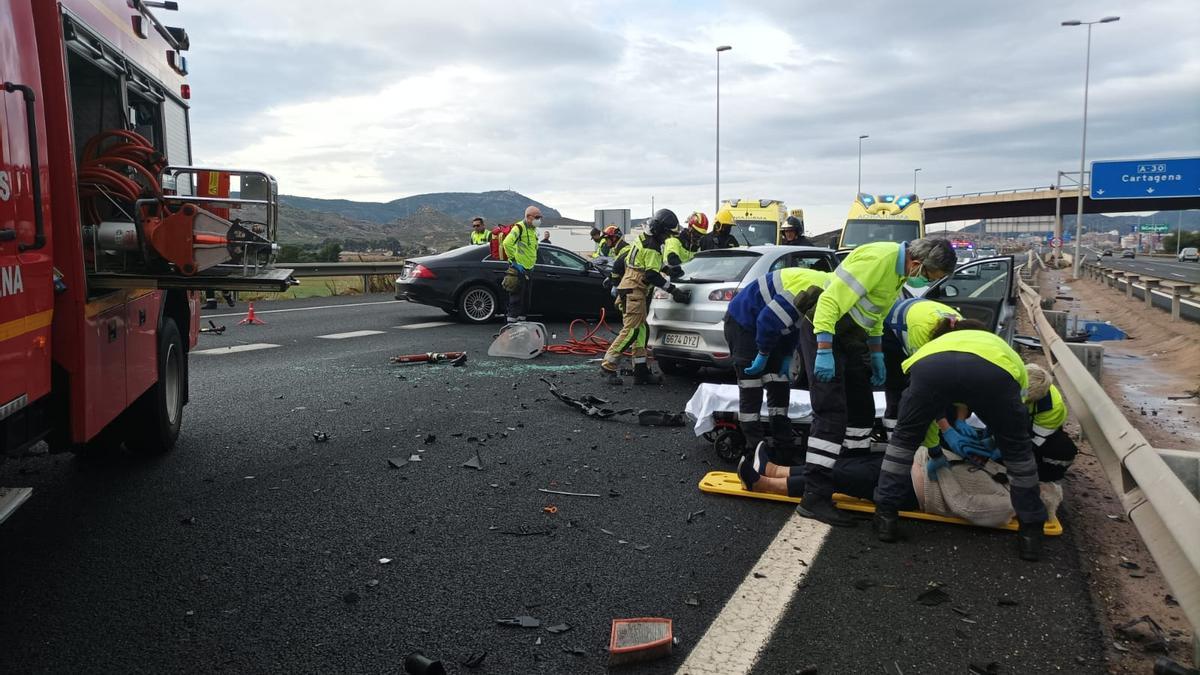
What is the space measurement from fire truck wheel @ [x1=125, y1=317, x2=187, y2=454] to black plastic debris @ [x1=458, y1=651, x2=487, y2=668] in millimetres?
3385

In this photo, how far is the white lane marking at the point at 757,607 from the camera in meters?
2.88

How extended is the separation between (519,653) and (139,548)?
2.11 metres

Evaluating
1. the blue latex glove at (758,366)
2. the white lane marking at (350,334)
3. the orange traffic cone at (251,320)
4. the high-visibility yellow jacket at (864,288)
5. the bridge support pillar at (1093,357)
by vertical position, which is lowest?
the white lane marking at (350,334)

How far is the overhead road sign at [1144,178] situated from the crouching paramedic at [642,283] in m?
28.5

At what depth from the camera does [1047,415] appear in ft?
14.0

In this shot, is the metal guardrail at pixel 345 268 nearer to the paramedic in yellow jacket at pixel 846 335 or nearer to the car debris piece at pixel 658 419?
the car debris piece at pixel 658 419

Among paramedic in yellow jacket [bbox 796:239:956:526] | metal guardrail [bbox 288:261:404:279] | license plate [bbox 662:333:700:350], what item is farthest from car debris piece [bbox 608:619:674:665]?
metal guardrail [bbox 288:261:404:279]

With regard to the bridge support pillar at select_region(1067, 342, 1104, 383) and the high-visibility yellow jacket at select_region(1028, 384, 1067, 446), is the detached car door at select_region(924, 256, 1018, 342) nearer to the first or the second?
the bridge support pillar at select_region(1067, 342, 1104, 383)

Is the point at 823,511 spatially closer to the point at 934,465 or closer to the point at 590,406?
the point at 934,465

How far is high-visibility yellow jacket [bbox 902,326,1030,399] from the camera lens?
12.6 feet

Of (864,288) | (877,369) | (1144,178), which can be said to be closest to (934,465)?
(877,369)

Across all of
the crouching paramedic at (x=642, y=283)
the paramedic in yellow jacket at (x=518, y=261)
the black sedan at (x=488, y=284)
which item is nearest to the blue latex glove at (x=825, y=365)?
the crouching paramedic at (x=642, y=283)

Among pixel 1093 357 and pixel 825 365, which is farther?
pixel 1093 357

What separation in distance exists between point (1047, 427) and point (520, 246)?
27.2 ft
